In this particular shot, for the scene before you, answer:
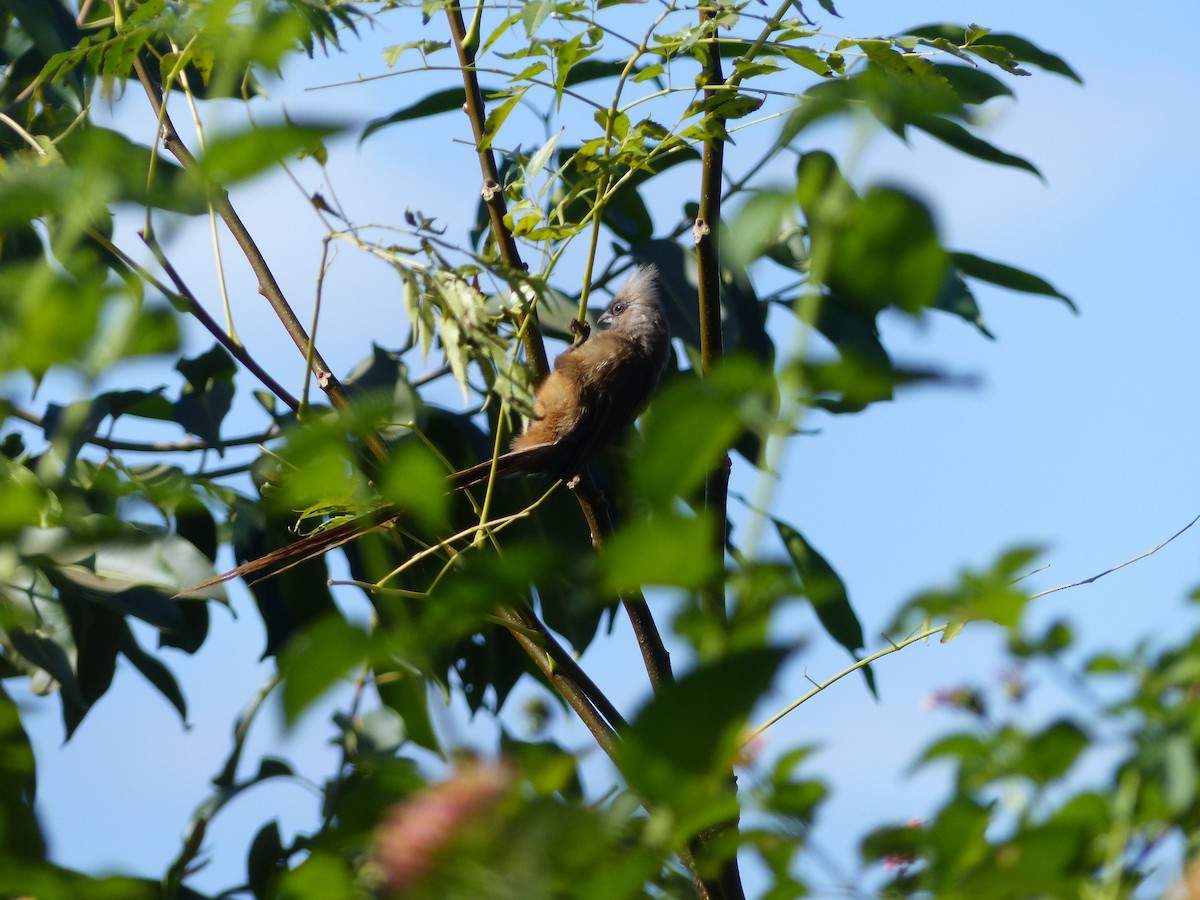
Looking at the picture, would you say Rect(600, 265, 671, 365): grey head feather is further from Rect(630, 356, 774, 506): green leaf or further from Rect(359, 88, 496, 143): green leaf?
Rect(630, 356, 774, 506): green leaf

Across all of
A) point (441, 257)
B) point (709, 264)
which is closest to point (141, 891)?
point (441, 257)

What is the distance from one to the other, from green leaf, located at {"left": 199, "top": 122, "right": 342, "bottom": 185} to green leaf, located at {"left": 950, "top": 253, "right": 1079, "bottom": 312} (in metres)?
1.77

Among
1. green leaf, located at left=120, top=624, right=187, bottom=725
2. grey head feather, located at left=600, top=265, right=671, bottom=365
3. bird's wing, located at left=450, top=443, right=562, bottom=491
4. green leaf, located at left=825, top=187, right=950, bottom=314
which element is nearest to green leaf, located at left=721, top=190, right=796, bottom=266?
green leaf, located at left=825, top=187, right=950, bottom=314

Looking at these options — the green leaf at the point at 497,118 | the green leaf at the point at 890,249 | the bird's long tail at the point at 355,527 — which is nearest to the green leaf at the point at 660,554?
the green leaf at the point at 890,249

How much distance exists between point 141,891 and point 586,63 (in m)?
1.88

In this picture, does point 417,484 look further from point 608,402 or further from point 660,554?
point 608,402

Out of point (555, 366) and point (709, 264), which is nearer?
point (709, 264)

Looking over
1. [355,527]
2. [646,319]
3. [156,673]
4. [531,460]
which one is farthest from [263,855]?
[646,319]

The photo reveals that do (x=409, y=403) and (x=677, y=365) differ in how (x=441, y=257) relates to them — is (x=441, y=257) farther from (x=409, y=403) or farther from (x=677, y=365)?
(x=677, y=365)

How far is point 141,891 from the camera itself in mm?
534

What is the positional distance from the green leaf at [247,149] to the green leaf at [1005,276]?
1773 mm

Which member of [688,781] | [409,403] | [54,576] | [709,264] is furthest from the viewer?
[409,403]

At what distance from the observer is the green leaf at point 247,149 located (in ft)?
1.34

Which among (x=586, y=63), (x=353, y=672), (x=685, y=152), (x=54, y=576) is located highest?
(x=586, y=63)
